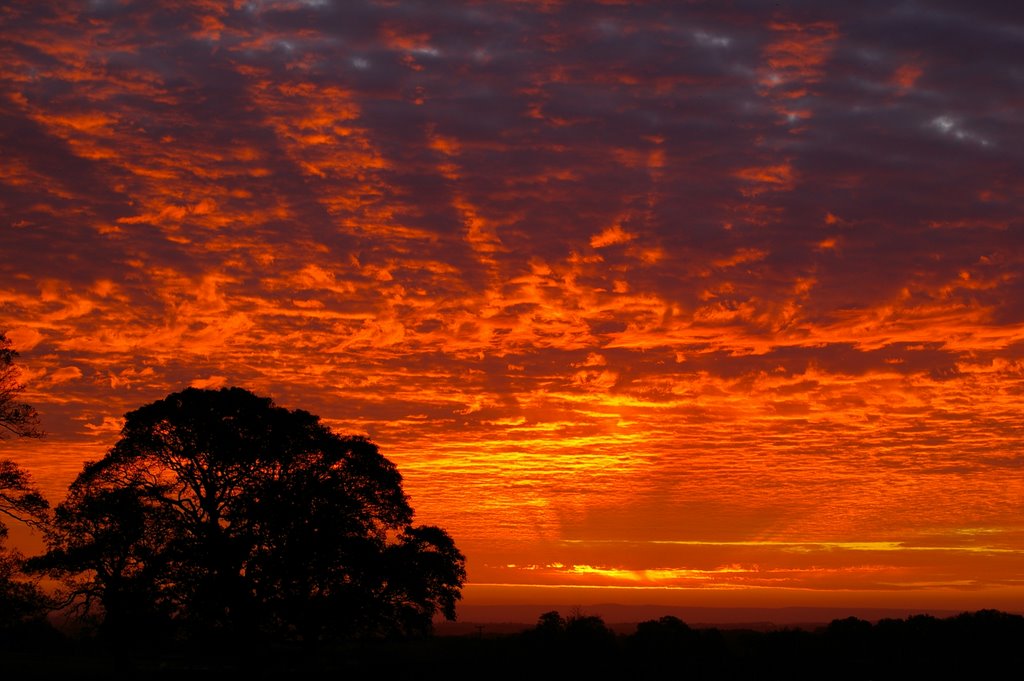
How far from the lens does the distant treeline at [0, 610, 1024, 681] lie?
50572mm

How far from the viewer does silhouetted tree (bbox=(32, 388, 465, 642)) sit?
49.2m

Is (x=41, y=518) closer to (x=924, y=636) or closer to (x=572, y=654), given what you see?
(x=572, y=654)

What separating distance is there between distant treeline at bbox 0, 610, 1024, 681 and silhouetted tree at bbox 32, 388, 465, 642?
2.31m

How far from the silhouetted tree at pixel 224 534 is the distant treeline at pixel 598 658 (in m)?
2.31

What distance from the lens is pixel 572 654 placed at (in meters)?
55.8

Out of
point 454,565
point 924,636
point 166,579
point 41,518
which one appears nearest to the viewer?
point 41,518

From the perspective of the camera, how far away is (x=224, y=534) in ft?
162

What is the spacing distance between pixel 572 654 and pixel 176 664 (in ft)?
75.3

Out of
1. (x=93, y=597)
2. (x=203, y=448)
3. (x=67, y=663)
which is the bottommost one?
(x=67, y=663)

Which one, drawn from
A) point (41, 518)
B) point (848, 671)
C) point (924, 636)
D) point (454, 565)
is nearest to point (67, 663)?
point (454, 565)

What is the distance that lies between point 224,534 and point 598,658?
Result: 21.6m

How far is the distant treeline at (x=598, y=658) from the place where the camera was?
166 ft

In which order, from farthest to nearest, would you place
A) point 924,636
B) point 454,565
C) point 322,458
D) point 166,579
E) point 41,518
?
1. point 924,636
2. point 454,565
3. point 322,458
4. point 166,579
5. point 41,518

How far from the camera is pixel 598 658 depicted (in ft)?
184
